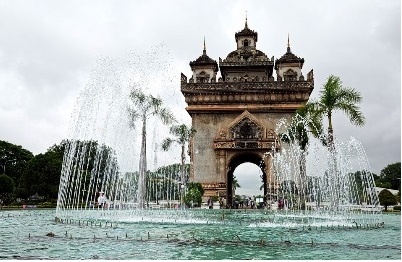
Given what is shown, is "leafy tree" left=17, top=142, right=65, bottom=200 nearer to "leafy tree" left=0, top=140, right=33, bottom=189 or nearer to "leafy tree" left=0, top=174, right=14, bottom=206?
"leafy tree" left=0, top=174, right=14, bottom=206

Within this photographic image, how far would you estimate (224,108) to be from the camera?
44719mm

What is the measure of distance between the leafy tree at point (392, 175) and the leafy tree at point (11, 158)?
6937cm

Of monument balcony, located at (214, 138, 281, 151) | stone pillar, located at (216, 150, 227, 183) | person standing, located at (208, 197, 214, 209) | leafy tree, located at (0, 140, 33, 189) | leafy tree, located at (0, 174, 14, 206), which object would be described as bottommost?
person standing, located at (208, 197, 214, 209)

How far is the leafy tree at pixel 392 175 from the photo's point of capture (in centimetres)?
9612

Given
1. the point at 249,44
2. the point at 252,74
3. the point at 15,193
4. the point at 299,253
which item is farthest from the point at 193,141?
the point at 299,253

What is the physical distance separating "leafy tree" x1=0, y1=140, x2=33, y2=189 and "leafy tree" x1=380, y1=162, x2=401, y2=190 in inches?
2731

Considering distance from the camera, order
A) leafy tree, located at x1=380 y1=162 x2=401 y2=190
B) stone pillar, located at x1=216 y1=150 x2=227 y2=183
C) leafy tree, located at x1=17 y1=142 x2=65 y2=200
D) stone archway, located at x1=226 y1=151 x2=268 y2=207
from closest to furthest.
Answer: stone pillar, located at x1=216 y1=150 x2=227 y2=183
stone archway, located at x1=226 y1=151 x2=268 y2=207
leafy tree, located at x1=17 y1=142 x2=65 y2=200
leafy tree, located at x1=380 y1=162 x2=401 y2=190

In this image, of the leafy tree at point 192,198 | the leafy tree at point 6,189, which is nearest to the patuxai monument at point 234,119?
the leafy tree at point 192,198

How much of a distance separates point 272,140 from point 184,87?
9.73 m

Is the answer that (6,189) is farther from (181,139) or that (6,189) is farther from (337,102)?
(337,102)

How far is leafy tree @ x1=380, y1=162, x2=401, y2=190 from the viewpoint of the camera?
96.1 meters

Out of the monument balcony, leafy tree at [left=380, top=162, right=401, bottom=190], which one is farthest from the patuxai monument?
leafy tree at [left=380, top=162, right=401, bottom=190]

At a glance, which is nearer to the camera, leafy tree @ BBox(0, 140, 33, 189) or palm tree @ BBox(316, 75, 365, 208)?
palm tree @ BBox(316, 75, 365, 208)

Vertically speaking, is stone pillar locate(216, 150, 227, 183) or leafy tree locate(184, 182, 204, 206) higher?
stone pillar locate(216, 150, 227, 183)
